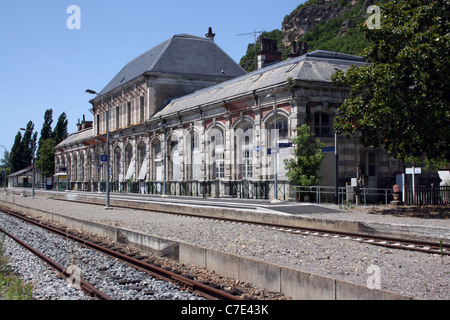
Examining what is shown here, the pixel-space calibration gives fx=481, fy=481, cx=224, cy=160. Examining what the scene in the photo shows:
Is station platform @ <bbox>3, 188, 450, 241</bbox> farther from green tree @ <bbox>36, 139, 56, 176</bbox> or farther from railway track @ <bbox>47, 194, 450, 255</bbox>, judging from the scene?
green tree @ <bbox>36, 139, 56, 176</bbox>

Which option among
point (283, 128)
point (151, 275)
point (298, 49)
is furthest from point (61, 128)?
point (151, 275)

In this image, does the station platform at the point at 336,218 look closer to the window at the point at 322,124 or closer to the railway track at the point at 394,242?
the railway track at the point at 394,242

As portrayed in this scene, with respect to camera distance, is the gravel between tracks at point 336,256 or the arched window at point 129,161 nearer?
the gravel between tracks at point 336,256

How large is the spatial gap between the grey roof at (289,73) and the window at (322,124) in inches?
85.7

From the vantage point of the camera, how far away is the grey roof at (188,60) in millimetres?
52062

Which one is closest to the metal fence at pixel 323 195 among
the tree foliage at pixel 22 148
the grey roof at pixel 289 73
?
the grey roof at pixel 289 73

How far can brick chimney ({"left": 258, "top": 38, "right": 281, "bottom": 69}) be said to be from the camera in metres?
42.6

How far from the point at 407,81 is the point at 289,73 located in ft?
43.0

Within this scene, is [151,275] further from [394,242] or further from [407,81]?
[407,81]

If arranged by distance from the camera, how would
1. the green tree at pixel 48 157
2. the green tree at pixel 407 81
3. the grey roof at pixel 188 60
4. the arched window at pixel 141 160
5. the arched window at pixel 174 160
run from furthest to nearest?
1. the green tree at pixel 48 157
2. the grey roof at pixel 188 60
3. the arched window at pixel 141 160
4. the arched window at pixel 174 160
5. the green tree at pixel 407 81

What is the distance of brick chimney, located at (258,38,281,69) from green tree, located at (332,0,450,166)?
2209 centimetres

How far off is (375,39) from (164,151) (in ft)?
86.4

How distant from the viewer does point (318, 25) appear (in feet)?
430

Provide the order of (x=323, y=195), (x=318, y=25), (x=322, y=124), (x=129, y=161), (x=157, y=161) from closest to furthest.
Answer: (x=323, y=195)
(x=322, y=124)
(x=157, y=161)
(x=129, y=161)
(x=318, y=25)
